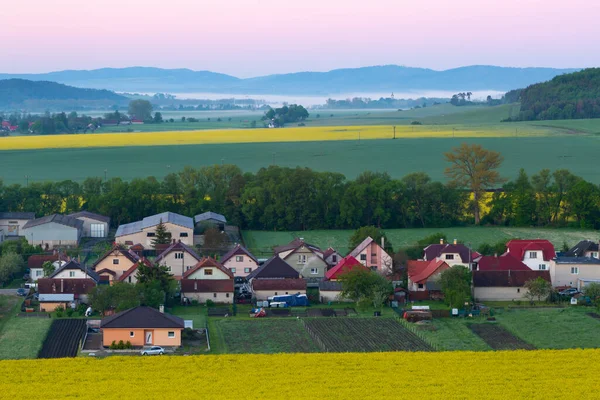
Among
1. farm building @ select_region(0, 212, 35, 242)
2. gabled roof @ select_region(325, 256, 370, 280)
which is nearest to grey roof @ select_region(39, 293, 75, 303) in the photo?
gabled roof @ select_region(325, 256, 370, 280)

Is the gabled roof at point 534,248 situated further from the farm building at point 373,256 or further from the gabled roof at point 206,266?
the gabled roof at point 206,266

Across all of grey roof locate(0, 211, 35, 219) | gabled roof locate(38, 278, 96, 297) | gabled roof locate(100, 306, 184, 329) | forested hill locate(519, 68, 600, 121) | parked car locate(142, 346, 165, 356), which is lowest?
parked car locate(142, 346, 165, 356)

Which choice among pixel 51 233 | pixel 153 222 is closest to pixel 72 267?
pixel 51 233

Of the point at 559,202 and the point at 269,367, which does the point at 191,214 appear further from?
the point at 269,367

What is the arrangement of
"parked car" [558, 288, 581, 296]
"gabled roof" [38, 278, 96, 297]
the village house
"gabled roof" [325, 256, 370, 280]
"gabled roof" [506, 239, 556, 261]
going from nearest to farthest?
"gabled roof" [38, 278, 96, 297], the village house, "parked car" [558, 288, 581, 296], "gabled roof" [325, 256, 370, 280], "gabled roof" [506, 239, 556, 261]

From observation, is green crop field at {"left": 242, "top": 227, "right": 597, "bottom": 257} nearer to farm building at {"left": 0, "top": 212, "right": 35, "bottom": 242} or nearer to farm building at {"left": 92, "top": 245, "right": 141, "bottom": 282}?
farm building at {"left": 92, "top": 245, "right": 141, "bottom": 282}

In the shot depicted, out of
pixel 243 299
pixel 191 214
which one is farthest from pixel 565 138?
pixel 243 299

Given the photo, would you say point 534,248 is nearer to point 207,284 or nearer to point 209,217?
point 207,284
